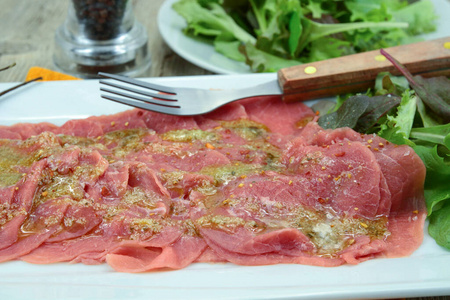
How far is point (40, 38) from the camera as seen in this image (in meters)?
5.29

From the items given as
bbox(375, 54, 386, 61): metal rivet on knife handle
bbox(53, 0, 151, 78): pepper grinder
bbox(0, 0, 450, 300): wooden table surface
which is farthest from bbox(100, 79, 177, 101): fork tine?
bbox(375, 54, 386, 61): metal rivet on knife handle

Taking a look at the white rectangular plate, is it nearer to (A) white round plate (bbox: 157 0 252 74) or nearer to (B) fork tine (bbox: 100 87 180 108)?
(B) fork tine (bbox: 100 87 180 108)

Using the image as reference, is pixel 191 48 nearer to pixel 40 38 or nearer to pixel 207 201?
pixel 40 38

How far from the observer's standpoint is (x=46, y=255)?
2.33 meters

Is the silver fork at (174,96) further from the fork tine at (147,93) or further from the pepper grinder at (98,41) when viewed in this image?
the pepper grinder at (98,41)

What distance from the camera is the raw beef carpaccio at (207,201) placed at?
2361 millimetres

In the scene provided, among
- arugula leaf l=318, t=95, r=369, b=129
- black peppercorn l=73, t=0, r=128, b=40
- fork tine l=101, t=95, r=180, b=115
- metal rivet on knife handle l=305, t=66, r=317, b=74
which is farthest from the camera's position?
black peppercorn l=73, t=0, r=128, b=40

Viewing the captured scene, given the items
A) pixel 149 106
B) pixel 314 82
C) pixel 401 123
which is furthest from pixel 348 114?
pixel 149 106

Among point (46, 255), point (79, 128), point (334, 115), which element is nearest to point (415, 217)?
point (334, 115)

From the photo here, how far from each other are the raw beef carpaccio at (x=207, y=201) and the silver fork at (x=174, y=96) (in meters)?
0.39

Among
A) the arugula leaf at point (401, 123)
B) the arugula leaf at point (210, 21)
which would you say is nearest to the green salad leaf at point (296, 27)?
the arugula leaf at point (210, 21)

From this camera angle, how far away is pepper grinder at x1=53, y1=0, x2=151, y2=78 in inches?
172

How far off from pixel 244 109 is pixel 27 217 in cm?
Answer: 164

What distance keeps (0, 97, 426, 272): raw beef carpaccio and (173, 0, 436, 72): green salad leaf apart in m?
1.61
